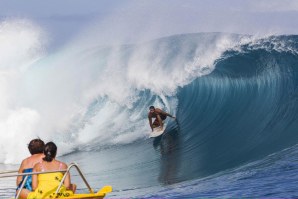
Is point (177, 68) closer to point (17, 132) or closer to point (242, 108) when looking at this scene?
point (242, 108)

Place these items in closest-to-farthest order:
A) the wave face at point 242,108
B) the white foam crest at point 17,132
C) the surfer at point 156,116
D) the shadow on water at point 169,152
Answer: the shadow on water at point 169,152 → the wave face at point 242,108 → the surfer at point 156,116 → the white foam crest at point 17,132

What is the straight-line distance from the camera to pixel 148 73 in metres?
18.6

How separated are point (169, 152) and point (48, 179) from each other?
580 cm

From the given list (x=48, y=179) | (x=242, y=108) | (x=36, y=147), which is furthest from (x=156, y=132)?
(x=48, y=179)

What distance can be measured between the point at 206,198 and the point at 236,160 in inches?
105

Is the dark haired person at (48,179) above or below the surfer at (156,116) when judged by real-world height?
below

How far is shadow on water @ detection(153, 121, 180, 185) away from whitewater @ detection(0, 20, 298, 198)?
0.08 ft

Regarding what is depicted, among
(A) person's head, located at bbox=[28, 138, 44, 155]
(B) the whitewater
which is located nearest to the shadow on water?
(B) the whitewater

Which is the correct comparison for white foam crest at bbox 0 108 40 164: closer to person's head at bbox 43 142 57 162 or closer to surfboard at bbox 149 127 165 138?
surfboard at bbox 149 127 165 138

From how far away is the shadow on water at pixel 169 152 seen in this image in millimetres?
9315

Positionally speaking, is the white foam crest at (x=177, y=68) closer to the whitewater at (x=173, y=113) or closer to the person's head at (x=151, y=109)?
the whitewater at (x=173, y=113)

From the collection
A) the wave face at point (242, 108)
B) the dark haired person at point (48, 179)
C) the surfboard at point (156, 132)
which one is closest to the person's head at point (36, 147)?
the dark haired person at point (48, 179)

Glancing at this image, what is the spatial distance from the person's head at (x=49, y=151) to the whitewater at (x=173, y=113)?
1.99m

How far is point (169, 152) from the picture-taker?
11742mm
